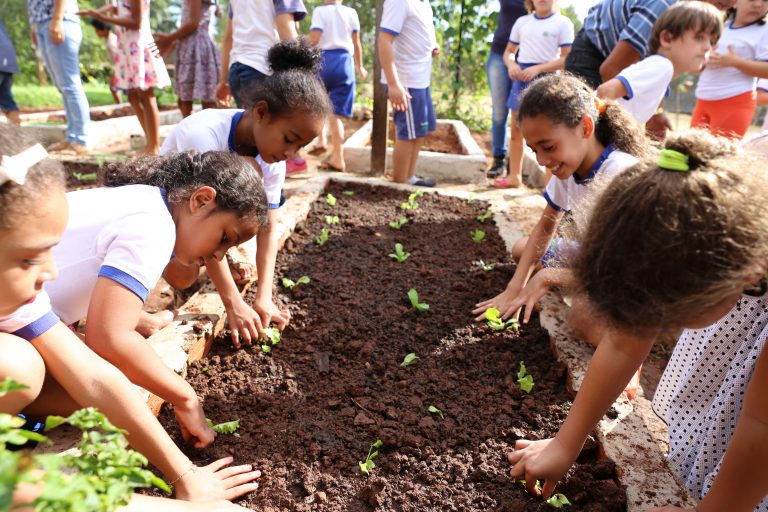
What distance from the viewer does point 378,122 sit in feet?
17.5

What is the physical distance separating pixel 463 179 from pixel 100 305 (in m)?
4.63

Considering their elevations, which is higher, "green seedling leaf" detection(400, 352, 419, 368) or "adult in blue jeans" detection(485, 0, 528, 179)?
"adult in blue jeans" detection(485, 0, 528, 179)

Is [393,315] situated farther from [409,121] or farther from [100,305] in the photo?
[409,121]

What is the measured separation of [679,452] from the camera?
1916 mm

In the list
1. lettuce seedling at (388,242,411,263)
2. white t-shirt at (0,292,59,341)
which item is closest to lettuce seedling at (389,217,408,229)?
lettuce seedling at (388,242,411,263)

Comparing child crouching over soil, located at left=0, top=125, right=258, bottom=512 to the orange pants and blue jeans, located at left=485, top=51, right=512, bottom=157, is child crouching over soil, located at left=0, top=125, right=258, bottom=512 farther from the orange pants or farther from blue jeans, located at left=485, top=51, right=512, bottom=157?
blue jeans, located at left=485, top=51, right=512, bottom=157

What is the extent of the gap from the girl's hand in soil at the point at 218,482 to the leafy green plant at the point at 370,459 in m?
0.36

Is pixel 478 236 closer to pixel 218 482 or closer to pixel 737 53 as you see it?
pixel 737 53

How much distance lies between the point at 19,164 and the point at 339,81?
4573 mm

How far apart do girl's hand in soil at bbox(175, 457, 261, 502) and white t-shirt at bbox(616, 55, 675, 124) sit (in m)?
2.80

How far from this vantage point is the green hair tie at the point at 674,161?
1115 mm

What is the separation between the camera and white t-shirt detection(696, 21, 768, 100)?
389cm

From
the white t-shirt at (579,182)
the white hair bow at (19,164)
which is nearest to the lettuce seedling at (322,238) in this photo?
the white t-shirt at (579,182)

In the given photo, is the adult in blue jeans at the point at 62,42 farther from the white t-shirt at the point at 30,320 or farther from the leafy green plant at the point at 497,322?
the leafy green plant at the point at 497,322
